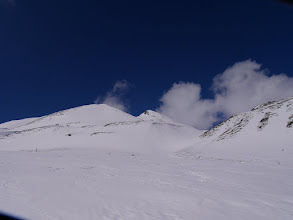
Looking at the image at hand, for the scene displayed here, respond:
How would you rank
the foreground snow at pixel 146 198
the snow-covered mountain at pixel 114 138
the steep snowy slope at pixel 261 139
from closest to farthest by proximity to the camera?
the foreground snow at pixel 146 198
the steep snowy slope at pixel 261 139
the snow-covered mountain at pixel 114 138

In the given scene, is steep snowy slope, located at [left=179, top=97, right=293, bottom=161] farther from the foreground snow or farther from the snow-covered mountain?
the foreground snow

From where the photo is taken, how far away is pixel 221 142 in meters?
30.8

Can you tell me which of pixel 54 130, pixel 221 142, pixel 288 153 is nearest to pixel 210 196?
pixel 288 153

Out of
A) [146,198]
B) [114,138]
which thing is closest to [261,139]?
[146,198]

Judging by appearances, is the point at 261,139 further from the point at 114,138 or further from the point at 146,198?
the point at 114,138

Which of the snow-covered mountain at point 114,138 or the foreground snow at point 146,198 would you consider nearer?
the foreground snow at point 146,198

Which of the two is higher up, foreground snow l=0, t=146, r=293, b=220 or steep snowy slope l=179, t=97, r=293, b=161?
steep snowy slope l=179, t=97, r=293, b=161

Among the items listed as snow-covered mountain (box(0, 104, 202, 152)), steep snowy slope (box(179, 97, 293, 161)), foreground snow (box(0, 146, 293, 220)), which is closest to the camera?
foreground snow (box(0, 146, 293, 220))

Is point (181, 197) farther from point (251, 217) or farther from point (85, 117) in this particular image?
point (85, 117)

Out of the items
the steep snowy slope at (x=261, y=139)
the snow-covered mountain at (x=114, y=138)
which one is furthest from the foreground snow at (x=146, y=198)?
the snow-covered mountain at (x=114, y=138)

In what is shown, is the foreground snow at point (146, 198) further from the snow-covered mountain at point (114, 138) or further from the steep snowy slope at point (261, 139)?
the snow-covered mountain at point (114, 138)

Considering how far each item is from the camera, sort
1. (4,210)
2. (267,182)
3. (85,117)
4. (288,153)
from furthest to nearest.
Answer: (85,117) → (288,153) → (267,182) → (4,210)

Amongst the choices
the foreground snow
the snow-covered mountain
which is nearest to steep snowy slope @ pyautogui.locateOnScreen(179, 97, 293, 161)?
the snow-covered mountain

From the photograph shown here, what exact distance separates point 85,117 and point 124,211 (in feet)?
283
